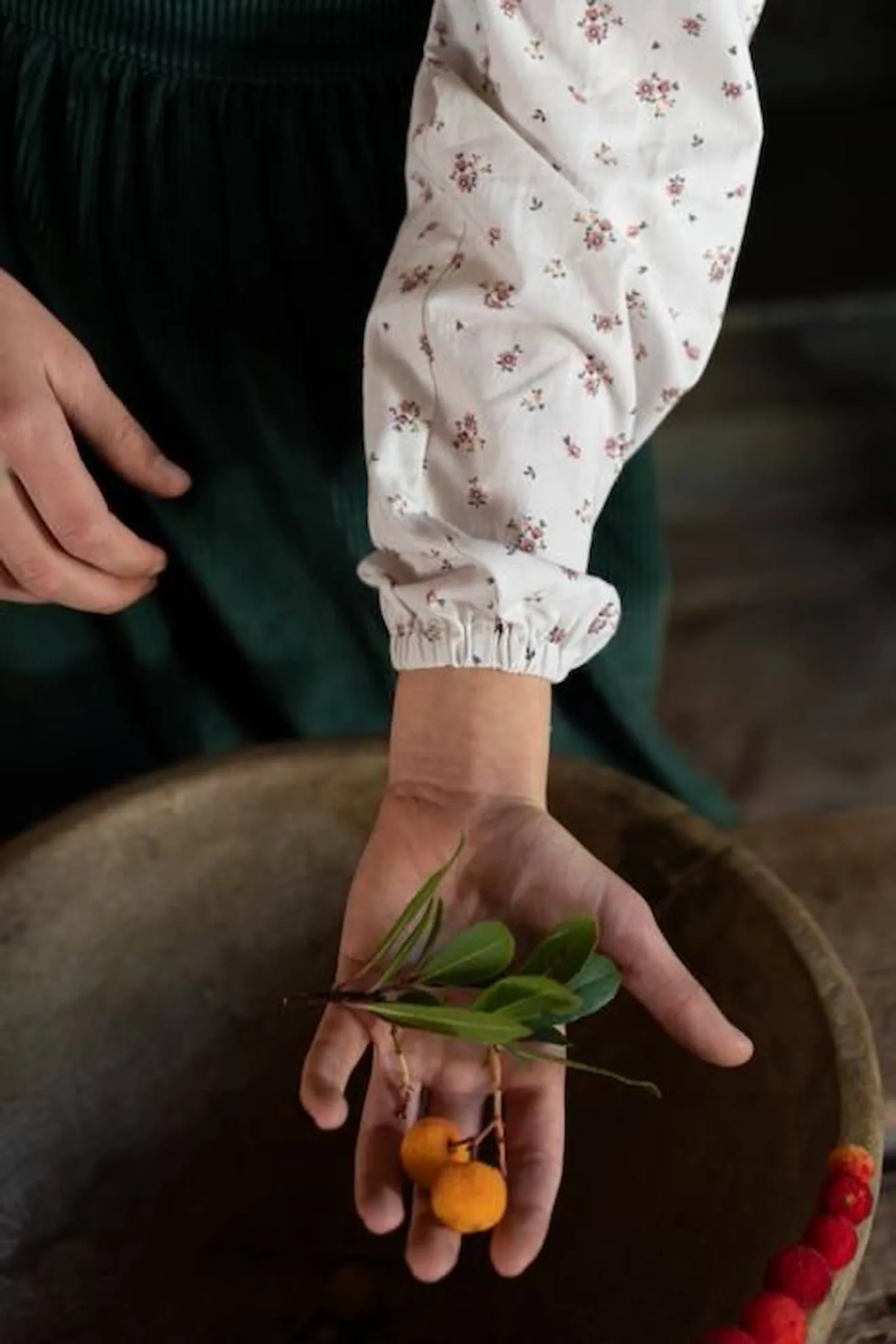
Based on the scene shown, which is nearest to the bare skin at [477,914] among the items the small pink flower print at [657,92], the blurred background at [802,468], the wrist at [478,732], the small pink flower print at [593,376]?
the wrist at [478,732]

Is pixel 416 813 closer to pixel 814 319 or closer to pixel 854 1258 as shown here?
pixel 854 1258

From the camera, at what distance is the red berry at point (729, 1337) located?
474 mm

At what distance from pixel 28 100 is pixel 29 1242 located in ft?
1.55

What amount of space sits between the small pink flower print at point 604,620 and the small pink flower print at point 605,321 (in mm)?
103

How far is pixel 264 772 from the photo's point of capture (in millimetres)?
650

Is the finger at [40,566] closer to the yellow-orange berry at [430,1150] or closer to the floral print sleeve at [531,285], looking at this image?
the floral print sleeve at [531,285]

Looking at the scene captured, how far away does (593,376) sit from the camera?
0.60 m

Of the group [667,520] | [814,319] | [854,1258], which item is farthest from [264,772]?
[814,319]

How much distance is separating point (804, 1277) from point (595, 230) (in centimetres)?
36

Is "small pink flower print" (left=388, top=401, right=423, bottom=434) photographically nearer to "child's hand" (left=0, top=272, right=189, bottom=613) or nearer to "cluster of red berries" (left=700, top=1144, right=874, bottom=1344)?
"child's hand" (left=0, top=272, right=189, bottom=613)

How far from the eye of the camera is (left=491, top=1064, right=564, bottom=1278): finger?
545 mm

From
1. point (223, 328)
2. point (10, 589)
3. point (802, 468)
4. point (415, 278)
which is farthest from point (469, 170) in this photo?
point (802, 468)

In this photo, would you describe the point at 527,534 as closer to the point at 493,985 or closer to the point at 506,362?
the point at 506,362

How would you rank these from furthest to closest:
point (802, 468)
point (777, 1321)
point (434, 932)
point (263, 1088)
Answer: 1. point (802, 468)
2. point (263, 1088)
3. point (434, 932)
4. point (777, 1321)
